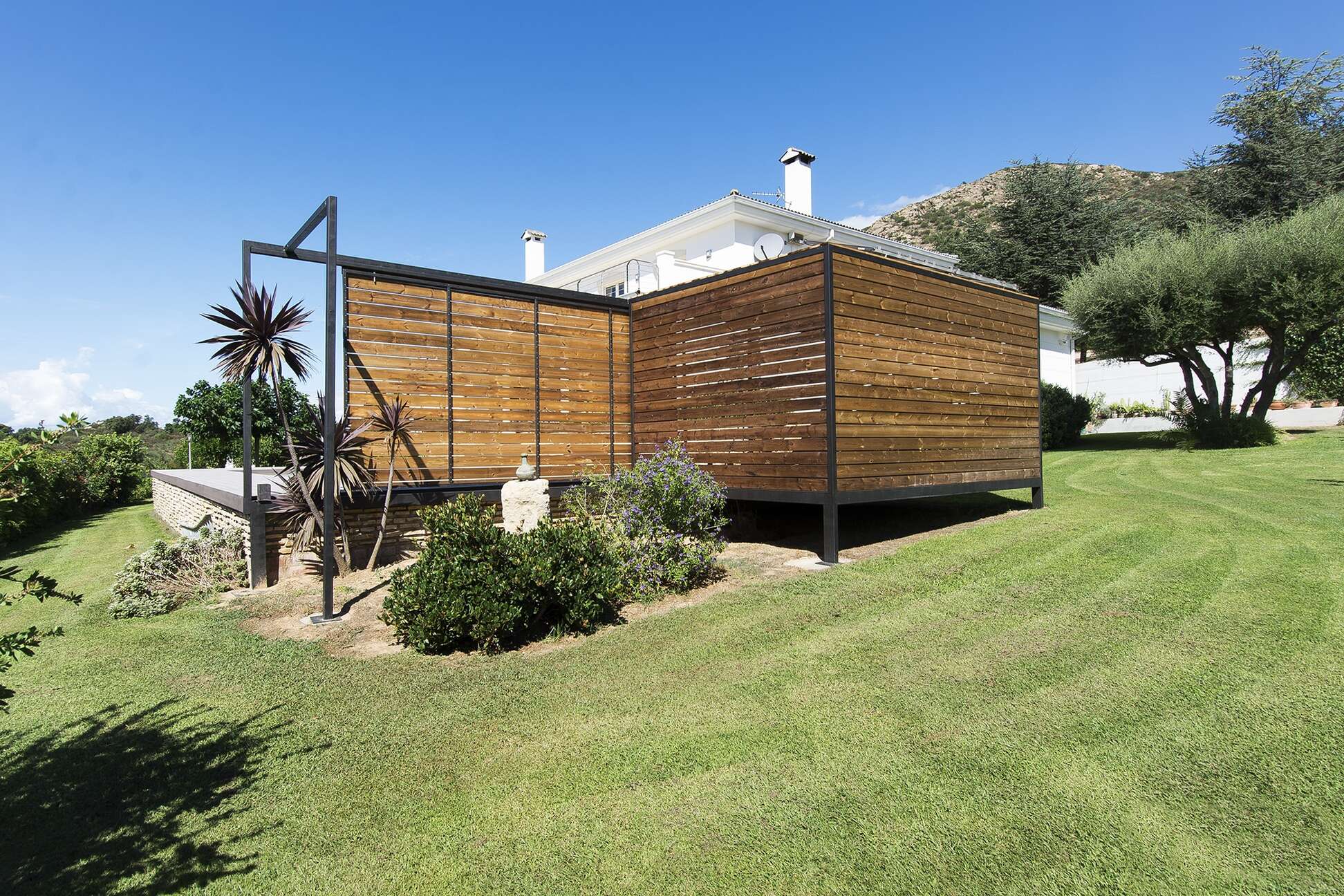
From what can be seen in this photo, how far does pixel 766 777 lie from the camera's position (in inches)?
131

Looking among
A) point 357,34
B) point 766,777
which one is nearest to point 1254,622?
point 766,777

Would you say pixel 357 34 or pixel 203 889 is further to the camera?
pixel 357 34

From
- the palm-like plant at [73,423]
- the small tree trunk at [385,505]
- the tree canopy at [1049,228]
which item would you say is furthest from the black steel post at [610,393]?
the tree canopy at [1049,228]

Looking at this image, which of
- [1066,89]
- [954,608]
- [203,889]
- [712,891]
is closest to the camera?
[712,891]

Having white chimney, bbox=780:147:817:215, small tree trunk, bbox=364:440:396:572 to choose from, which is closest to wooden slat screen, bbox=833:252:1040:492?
small tree trunk, bbox=364:440:396:572

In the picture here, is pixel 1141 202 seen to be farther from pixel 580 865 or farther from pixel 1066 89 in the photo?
pixel 580 865

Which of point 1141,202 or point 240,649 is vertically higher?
point 1141,202

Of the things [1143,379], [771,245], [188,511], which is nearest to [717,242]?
[771,245]

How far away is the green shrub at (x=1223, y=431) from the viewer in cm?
1694

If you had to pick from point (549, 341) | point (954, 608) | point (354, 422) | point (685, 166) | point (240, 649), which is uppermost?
point (685, 166)

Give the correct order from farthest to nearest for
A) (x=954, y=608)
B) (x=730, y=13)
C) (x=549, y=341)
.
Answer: (x=730, y=13)
(x=549, y=341)
(x=954, y=608)

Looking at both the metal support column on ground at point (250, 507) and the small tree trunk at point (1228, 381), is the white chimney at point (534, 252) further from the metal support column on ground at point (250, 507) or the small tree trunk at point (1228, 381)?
the small tree trunk at point (1228, 381)

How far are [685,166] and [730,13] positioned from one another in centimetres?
621

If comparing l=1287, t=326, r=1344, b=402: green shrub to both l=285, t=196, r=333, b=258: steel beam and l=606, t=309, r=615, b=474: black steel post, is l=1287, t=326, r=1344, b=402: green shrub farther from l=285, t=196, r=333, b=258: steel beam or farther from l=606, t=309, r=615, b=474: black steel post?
l=285, t=196, r=333, b=258: steel beam
